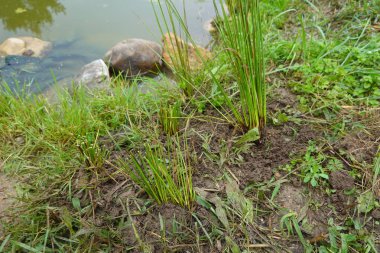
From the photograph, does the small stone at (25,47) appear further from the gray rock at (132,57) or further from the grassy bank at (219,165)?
the grassy bank at (219,165)

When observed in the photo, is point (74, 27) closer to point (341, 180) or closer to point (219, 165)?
point (219, 165)

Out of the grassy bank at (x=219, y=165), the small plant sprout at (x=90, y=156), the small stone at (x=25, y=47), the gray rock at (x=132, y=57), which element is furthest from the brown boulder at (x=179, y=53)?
the small stone at (x=25, y=47)

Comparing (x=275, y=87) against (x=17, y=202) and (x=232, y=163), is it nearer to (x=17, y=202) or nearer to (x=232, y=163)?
(x=232, y=163)

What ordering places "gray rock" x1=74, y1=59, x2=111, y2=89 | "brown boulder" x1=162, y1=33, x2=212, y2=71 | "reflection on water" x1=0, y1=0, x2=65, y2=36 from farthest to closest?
"reflection on water" x1=0, y1=0, x2=65, y2=36 → "gray rock" x1=74, y1=59, x2=111, y2=89 → "brown boulder" x1=162, y1=33, x2=212, y2=71

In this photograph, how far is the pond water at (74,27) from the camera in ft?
13.8

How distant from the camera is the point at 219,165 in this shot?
5.57 feet

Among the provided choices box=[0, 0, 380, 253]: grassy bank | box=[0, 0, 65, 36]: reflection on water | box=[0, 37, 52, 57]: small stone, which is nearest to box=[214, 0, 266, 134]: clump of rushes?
box=[0, 0, 380, 253]: grassy bank

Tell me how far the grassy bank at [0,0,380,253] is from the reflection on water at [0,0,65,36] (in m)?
3.06

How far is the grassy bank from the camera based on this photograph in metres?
1.42

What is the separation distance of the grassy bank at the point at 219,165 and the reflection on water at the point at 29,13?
10.0 ft

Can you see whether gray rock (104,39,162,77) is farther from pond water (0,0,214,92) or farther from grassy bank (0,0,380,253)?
grassy bank (0,0,380,253)

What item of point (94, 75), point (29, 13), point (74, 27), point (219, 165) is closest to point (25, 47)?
point (74, 27)

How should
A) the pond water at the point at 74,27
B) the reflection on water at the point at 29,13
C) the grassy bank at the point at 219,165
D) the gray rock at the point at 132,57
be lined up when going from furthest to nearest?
the reflection on water at the point at 29,13 → the pond water at the point at 74,27 → the gray rock at the point at 132,57 → the grassy bank at the point at 219,165

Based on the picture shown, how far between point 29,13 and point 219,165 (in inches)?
192
